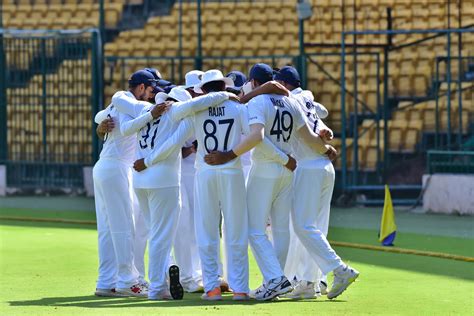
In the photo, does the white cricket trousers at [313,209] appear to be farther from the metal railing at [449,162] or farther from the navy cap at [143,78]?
the metal railing at [449,162]

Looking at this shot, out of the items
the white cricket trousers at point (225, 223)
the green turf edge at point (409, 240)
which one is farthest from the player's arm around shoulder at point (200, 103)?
the green turf edge at point (409, 240)

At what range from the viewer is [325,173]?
1192 centimetres

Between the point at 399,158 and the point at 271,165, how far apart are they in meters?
11.9

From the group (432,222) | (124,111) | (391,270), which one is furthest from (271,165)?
(432,222)

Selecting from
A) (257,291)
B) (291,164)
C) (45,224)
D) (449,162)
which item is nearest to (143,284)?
(257,291)

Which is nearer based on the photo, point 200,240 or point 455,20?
point 200,240

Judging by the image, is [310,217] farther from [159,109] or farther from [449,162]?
[449,162]

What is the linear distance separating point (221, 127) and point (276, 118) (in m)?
0.51

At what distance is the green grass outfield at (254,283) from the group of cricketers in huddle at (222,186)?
0.32 m

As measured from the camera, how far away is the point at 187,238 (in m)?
12.4

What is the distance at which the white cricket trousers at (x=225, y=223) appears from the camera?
1140 cm

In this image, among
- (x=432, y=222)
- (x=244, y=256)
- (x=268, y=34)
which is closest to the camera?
(x=244, y=256)

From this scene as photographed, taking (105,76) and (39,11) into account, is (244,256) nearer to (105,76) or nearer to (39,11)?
Answer: (105,76)

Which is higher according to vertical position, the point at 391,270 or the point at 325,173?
the point at 325,173
